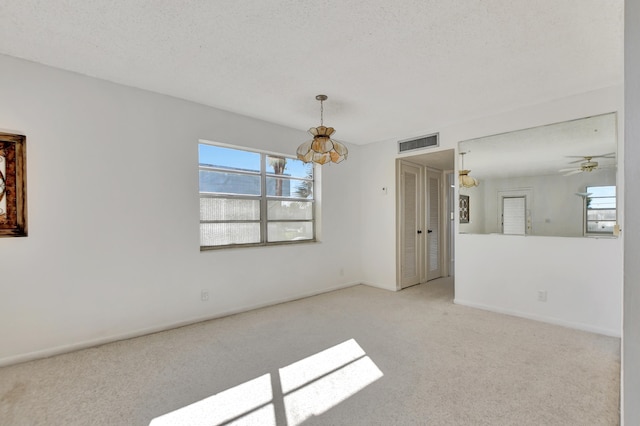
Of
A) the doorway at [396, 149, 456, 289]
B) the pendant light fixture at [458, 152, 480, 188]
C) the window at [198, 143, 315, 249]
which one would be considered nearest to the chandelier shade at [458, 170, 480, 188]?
the pendant light fixture at [458, 152, 480, 188]

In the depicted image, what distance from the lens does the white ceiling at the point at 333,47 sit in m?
1.91

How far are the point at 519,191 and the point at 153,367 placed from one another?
4276 millimetres

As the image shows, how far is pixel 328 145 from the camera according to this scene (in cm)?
312

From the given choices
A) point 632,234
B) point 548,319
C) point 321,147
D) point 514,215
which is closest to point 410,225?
point 514,215

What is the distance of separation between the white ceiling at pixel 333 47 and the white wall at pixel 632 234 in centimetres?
139

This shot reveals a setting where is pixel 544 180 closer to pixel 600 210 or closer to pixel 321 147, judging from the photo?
pixel 600 210

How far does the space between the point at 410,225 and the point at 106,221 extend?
14.1 ft

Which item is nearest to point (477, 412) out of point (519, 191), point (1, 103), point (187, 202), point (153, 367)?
point (153, 367)

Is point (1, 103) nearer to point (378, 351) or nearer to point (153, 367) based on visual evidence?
point (153, 367)

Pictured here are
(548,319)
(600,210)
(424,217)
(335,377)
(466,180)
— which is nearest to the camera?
(335,377)

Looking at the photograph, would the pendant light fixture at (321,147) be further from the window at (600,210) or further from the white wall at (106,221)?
the window at (600,210)

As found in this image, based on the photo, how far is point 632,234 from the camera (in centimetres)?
75

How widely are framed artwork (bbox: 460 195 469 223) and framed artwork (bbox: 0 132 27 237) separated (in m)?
4.74

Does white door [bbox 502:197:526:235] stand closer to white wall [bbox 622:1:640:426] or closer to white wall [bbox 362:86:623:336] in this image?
white wall [bbox 362:86:623:336]
